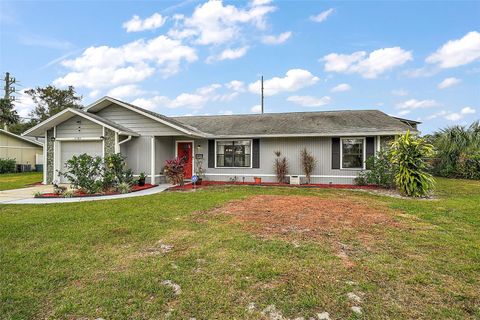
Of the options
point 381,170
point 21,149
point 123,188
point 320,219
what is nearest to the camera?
point 320,219

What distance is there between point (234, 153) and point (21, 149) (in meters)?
21.8

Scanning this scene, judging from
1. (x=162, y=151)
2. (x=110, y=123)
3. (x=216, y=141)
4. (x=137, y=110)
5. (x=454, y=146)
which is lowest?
(x=162, y=151)

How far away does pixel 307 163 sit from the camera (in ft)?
43.6

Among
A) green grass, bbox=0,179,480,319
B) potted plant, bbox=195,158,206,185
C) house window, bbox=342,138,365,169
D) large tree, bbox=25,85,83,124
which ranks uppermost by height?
large tree, bbox=25,85,83,124

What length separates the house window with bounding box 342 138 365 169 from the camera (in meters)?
13.1

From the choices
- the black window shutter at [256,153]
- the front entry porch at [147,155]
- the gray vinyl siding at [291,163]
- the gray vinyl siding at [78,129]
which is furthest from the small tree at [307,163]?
the gray vinyl siding at [78,129]

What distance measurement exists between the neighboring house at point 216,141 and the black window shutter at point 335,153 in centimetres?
4

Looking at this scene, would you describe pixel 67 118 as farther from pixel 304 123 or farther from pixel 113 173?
pixel 304 123

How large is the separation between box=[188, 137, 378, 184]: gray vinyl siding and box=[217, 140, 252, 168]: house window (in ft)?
0.88

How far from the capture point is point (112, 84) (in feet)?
76.2

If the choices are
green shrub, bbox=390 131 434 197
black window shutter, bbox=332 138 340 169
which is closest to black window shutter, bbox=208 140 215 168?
black window shutter, bbox=332 138 340 169

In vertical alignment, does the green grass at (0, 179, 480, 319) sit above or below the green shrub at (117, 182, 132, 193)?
below

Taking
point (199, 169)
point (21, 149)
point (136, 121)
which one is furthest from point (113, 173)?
point (21, 149)

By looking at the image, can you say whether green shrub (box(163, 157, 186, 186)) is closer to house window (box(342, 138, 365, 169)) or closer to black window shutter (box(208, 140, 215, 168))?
black window shutter (box(208, 140, 215, 168))
